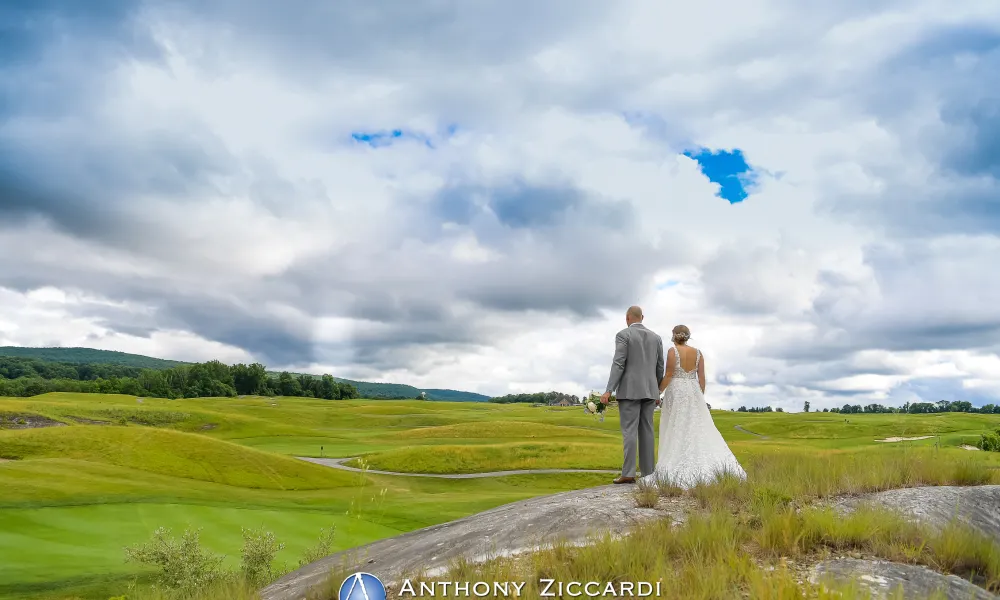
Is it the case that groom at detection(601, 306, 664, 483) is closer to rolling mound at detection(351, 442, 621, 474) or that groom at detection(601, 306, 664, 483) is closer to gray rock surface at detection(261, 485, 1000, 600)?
gray rock surface at detection(261, 485, 1000, 600)

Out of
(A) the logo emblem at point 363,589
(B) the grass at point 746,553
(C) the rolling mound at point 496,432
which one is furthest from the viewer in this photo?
(C) the rolling mound at point 496,432

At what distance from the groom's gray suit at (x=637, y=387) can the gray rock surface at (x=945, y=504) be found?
3.72m

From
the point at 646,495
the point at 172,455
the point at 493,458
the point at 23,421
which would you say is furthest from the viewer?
the point at 23,421

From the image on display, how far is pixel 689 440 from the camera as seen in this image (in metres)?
10.5

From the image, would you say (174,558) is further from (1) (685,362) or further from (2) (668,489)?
(1) (685,362)

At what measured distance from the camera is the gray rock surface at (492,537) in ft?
22.7

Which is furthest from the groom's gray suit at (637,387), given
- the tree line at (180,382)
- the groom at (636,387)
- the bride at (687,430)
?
the tree line at (180,382)

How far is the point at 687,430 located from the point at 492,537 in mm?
4659

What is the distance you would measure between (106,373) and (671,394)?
226 metres

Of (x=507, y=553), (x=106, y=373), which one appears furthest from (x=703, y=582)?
(x=106, y=373)

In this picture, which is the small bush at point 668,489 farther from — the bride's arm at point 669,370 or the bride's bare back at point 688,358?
the bride's bare back at point 688,358

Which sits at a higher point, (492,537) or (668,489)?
(668,489)

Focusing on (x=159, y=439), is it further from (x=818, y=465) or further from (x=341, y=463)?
(x=818, y=465)

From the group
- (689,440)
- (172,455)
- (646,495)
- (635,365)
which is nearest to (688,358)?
(635,365)
